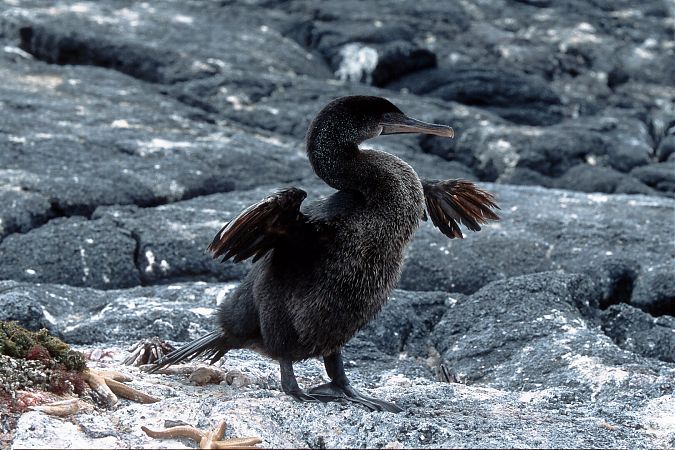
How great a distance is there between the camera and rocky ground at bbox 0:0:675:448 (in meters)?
4.42

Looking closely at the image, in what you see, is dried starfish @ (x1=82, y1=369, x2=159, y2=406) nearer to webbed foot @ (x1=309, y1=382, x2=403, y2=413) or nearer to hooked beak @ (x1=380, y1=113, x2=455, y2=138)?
webbed foot @ (x1=309, y1=382, x2=403, y2=413)

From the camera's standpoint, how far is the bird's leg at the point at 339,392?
4.30 meters

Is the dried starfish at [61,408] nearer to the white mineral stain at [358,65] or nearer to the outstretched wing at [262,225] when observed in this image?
the outstretched wing at [262,225]

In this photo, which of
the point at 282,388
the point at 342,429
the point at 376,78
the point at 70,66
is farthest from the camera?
the point at 376,78

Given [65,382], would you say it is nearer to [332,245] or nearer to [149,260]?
[332,245]

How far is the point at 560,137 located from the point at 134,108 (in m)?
4.09

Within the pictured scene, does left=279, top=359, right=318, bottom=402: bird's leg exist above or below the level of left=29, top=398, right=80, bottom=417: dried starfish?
below

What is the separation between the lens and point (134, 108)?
969 centimetres

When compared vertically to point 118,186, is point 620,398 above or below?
above

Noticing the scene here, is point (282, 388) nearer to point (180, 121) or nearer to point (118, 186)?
point (118, 186)

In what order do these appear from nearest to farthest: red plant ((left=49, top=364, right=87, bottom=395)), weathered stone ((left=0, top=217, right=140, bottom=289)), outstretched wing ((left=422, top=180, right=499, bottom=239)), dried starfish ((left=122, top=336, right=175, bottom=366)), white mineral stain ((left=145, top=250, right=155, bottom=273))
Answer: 1. red plant ((left=49, top=364, right=87, bottom=395))
2. dried starfish ((left=122, top=336, right=175, bottom=366))
3. outstretched wing ((left=422, top=180, right=499, bottom=239))
4. weathered stone ((left=0, top=217, right=140, bottom=289))
5. white mineral stain ((left=145, top=250, right=155, bottom=273))

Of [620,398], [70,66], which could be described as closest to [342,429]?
[620,398]

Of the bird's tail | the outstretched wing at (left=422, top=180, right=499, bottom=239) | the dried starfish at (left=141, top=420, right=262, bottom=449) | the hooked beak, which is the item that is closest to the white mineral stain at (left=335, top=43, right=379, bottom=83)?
the outstretched wing at (left=422, top=180, right=499, bottom=239)

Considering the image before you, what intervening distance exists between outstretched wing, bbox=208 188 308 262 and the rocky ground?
611mm
